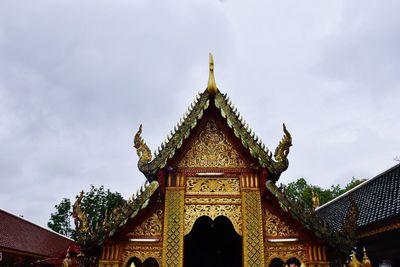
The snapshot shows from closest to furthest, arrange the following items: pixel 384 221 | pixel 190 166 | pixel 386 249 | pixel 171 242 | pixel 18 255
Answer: pixel 171 242
pixel 190 166
pixel 384 221
pixel 386 249
pixel 18 255

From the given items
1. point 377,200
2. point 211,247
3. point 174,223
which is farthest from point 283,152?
point 377,200

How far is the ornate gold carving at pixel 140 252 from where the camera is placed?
5.95 m

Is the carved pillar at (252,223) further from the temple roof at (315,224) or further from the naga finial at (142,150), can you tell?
the naga finial at (142,150)

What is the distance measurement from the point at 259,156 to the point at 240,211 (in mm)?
1127

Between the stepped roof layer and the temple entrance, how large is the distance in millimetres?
4076

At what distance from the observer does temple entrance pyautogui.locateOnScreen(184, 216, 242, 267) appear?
9859 millimetres

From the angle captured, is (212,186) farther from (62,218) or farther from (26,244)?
(62,218)

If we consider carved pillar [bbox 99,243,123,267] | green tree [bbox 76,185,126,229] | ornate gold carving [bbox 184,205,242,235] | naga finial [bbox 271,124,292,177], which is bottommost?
carved pillar [bbox 99,243,123,267]

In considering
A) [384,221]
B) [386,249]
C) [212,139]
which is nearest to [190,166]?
[212,139]

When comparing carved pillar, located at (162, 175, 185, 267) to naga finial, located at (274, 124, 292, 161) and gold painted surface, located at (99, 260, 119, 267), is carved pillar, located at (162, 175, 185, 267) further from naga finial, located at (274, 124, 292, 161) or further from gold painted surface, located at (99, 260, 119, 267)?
naga finial, located at (274, 124, 292, 161)

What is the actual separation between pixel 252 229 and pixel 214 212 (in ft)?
2.54

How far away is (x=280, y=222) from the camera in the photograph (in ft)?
20.5

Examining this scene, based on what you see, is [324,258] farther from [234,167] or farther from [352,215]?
[234,167]

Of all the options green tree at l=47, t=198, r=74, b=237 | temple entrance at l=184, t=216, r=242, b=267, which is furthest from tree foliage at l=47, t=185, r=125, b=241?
temple entrance at l=184, t=216, r=242, b=267
